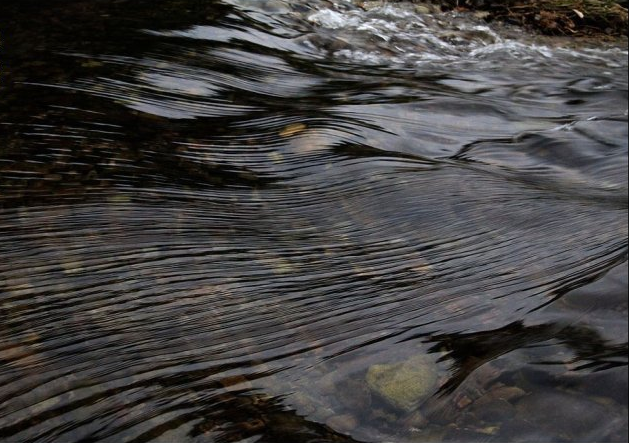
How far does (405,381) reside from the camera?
2375mm

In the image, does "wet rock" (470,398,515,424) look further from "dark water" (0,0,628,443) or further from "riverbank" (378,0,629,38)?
"riverbank" (378,0,629,38)

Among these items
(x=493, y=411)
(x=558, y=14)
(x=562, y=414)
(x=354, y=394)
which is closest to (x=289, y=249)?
(x=354, y=394)

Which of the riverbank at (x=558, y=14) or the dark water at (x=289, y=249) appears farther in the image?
the riverbank at (x=558, y=14)

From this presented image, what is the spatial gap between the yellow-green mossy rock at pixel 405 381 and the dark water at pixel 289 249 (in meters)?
0.02

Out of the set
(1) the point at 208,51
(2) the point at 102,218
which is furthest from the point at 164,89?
(2) the point at 102,218

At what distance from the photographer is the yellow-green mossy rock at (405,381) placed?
2.32 meters

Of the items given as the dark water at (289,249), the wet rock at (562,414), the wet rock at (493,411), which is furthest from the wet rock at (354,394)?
the wet rock at (562,414)

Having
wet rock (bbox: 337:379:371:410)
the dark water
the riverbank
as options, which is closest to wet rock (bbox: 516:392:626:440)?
the dark water

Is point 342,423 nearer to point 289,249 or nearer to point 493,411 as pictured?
point 493,411

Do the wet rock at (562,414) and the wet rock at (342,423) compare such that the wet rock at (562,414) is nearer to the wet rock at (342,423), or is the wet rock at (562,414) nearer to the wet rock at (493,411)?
the wet rock at (493,411)

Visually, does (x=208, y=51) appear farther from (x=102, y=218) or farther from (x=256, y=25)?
(x=102, y=218)

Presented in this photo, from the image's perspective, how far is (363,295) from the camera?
270cm

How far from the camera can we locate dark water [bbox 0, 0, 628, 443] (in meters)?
2.24

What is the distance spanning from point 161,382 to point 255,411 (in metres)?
0.32
